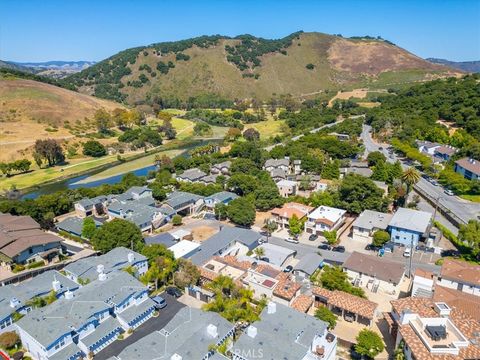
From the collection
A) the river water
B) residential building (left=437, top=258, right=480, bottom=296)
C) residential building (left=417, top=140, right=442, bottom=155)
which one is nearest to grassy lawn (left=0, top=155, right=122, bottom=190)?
the river water

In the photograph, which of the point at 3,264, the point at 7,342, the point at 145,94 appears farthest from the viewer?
the point at 145,94

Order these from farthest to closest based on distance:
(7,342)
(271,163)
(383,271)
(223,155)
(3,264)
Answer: (223,155) → (271,163) → (3,264) → (383,271) → (7,342)

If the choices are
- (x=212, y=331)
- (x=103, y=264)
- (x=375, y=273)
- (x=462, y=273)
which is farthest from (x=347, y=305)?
(x=103, y=264)

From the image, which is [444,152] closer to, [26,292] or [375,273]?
[375,273]

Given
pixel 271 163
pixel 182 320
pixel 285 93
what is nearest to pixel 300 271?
pixel 182 320

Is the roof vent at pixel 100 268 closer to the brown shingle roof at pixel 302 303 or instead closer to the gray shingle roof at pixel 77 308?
the gray shingle roof at pixel 77 308

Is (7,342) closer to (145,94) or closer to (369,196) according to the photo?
(369,196)

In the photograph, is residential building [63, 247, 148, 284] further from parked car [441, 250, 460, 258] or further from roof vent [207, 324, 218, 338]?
parked car [441, 250, 460, 258]
